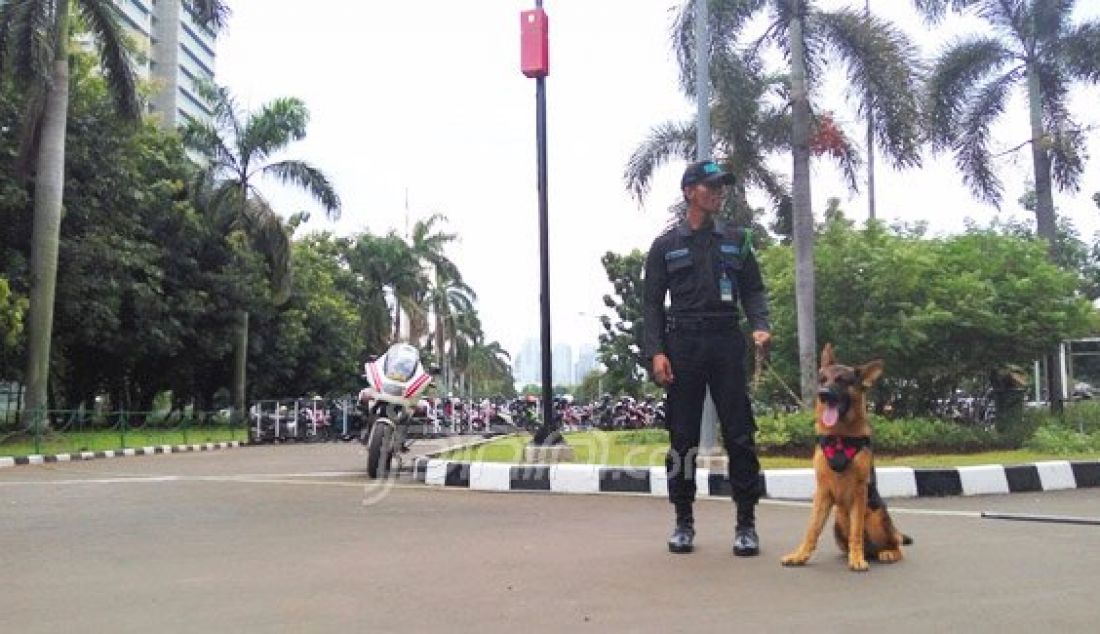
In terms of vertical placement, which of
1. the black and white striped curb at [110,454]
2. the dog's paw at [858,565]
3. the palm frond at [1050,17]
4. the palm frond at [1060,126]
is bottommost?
the black and white striped curb at [110,454]

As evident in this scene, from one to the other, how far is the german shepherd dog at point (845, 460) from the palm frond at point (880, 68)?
476 inches

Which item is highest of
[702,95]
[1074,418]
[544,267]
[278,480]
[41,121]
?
[41,121]

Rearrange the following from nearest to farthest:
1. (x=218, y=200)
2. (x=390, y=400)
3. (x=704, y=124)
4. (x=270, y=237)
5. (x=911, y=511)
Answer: (x=911, y=511), (x=390, y=400), (x=704, y=124), (x=218, y=200), (x=270, y=237)

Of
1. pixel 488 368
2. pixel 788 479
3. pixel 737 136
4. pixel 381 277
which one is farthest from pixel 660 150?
pixel 488 368

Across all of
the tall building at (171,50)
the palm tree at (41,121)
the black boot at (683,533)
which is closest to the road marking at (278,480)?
the black boot at (683,533)

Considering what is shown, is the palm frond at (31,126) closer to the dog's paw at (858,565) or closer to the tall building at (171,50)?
the dog's paw at (858,565)

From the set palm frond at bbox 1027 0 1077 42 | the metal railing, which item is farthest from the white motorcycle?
palm frond at bbox 1027 0 1077 42

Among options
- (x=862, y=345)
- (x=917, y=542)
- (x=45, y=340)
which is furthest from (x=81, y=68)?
(x=917, y=542)

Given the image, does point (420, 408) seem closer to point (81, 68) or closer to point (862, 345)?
point (862, 345)

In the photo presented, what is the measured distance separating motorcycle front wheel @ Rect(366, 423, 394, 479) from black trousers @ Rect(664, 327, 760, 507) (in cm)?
593

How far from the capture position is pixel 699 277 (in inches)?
202

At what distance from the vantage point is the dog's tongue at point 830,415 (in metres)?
4.50

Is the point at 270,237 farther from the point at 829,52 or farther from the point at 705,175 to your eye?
the point at 705,175

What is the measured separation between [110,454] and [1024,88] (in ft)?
61.1
